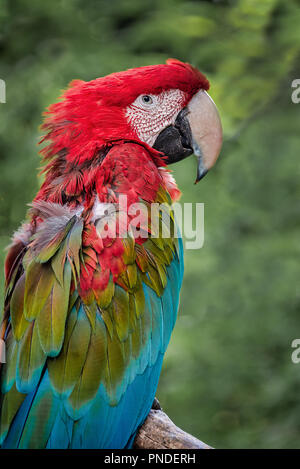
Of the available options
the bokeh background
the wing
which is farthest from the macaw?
the bokeh background

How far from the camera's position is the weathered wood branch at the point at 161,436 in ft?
3.00

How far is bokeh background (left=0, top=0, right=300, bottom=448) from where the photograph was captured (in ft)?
5.25

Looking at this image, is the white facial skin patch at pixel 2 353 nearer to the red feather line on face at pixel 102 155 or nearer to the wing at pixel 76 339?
the wing at pixel 76 339

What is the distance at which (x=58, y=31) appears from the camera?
1714 mm

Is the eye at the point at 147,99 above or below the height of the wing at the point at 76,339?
above

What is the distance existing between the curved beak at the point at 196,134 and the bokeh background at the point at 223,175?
41cm

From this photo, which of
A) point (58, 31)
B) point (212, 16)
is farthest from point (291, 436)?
point (58, 31)

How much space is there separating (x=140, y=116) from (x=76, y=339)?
0.50 m

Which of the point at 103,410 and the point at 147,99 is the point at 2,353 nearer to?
the point at 103,410

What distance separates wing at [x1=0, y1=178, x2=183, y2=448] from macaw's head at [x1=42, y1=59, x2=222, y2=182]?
174 millimetres

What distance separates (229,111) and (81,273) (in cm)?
101

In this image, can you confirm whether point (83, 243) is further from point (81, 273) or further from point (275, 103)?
point (275, 103)

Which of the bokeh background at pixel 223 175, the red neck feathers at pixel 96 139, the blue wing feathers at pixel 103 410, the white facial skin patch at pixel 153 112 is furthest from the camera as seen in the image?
the bokeh background at pixel 223 175

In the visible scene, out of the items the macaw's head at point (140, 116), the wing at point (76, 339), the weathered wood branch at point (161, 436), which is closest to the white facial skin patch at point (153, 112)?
the macaw's head at point (140, 116)
